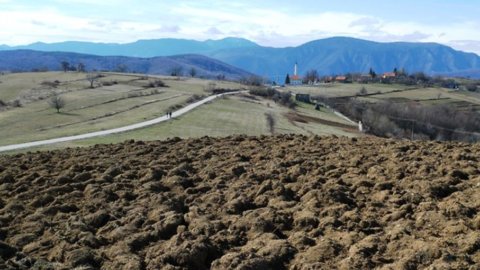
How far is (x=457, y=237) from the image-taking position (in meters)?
8.91

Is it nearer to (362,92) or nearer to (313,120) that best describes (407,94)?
(362,92)

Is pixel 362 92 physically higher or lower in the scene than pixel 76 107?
higher

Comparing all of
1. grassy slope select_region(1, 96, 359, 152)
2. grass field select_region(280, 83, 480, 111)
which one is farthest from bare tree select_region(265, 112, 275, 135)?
grass field select_region(280, 83, 480, 111)

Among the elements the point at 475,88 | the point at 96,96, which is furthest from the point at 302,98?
the point at 475,88

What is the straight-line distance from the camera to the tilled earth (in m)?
9.01

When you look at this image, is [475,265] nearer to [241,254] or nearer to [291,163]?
[241,254]

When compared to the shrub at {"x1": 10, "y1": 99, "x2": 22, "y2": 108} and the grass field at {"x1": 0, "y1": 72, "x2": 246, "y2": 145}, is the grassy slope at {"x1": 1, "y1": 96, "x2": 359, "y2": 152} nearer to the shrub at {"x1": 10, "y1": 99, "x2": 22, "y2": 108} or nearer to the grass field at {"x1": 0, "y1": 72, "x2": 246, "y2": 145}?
the grass field at {"x1": 0, "y1": 72, "x2": 246, "y2": 145}

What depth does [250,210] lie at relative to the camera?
11.4 metres

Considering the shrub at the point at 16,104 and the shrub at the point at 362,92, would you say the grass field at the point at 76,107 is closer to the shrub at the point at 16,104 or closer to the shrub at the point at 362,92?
the shrub at the point at 16,104

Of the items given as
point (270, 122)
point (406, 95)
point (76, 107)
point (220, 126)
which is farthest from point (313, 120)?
point (406, 95)

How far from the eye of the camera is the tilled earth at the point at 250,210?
29.6 ft

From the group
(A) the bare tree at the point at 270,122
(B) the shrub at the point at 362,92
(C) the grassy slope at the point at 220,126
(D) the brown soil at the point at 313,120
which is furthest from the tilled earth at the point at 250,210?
(B) the shrub at the point at 362,92

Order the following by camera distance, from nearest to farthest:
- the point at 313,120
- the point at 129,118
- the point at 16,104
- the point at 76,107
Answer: the point at 129,118
the point at 76,107
the point at 313,120
the point at 16,104

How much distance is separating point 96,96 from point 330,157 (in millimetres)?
86140
